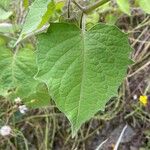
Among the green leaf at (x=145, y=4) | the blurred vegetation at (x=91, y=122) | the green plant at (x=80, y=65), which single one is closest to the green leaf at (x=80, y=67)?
the green plant at (x=80, y=65)

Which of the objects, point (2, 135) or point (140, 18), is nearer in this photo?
point (2, 135)

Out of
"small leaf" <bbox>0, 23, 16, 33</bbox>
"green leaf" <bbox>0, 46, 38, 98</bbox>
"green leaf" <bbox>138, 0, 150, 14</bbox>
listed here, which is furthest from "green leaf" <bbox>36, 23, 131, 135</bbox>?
"small leaf" <bbox>0, 23, 16, 33</bbox>

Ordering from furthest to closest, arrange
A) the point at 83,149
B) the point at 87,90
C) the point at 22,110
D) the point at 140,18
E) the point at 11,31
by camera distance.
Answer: the point at 140,18 < the point at 83,149 < the point at 22,110 < the point at 11,31 < the point at 87,90

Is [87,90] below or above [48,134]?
above

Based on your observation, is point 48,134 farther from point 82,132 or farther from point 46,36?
point 46,36

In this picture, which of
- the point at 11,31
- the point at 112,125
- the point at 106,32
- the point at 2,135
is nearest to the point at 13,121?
the point at 2,135

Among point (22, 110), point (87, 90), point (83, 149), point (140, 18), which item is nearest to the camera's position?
point (87, 90)

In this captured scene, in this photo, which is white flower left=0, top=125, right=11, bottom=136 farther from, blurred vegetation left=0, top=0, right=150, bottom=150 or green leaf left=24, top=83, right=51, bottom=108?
green leaf left=24, top=83, right=51, bottom=108

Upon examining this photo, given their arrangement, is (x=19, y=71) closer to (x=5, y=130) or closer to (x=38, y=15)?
(x=38, y=15)
